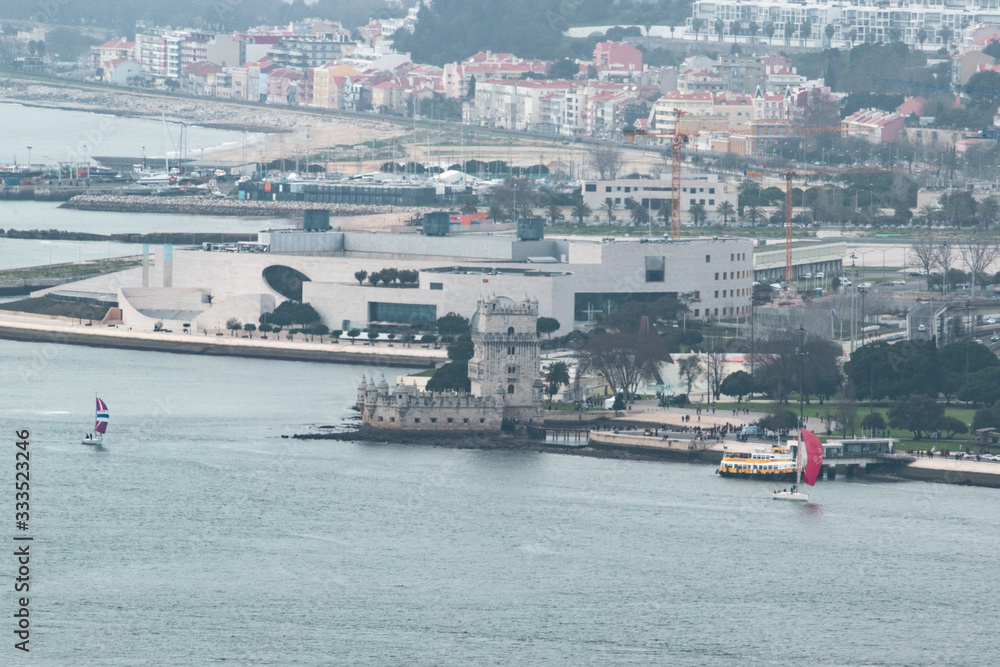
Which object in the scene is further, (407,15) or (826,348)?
(407,15)

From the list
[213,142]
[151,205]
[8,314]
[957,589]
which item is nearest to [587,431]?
[957,589]

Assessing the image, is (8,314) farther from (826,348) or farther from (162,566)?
(162,566)

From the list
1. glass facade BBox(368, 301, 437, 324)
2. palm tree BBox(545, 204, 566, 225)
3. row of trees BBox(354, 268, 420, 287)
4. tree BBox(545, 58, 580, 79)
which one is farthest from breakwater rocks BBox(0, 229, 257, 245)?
tree BBox(545, 58, 580, 79)

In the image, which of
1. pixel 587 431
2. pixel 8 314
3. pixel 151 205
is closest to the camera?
pixel 587 431

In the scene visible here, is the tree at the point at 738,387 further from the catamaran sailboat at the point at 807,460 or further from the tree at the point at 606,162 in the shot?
the tree at the point at 606,162

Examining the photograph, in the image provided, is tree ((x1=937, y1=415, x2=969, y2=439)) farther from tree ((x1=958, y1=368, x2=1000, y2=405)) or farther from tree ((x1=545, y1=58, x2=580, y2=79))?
tree ((x1=545, y1=58, x2=580, y2=79))

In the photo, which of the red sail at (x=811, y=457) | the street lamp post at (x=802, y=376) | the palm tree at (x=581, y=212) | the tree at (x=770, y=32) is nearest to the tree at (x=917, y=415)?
the street lamp post at (x=802, y=376)
